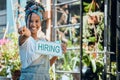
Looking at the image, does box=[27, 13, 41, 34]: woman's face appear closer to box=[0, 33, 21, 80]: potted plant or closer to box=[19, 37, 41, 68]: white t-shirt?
box=[19, 37, 41, 68]: white t-shirt

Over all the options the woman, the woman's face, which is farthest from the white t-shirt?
the woman's face

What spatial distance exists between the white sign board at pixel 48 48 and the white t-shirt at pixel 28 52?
58mm

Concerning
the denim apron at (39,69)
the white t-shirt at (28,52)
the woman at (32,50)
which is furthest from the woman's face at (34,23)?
the denim apron at (39,69)

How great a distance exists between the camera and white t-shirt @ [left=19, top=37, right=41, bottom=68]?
4.18 meters

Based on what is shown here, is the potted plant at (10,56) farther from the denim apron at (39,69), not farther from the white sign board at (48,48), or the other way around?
the white sign board at (48,48)

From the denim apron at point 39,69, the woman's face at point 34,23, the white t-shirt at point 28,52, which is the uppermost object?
the woman's face at point 34,23

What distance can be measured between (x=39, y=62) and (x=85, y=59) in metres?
0.53

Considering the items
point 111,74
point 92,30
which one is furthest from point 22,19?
point 111,74

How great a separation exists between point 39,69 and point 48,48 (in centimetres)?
26

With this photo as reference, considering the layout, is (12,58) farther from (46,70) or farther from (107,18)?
(107,18)

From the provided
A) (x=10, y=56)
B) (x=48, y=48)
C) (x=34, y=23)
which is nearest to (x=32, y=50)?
(x=48, y=48)

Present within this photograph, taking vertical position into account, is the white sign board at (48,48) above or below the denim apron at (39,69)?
above

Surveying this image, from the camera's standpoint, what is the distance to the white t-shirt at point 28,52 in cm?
418

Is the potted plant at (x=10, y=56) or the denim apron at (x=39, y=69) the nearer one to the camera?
the denim apron at (x=39, y=69)
